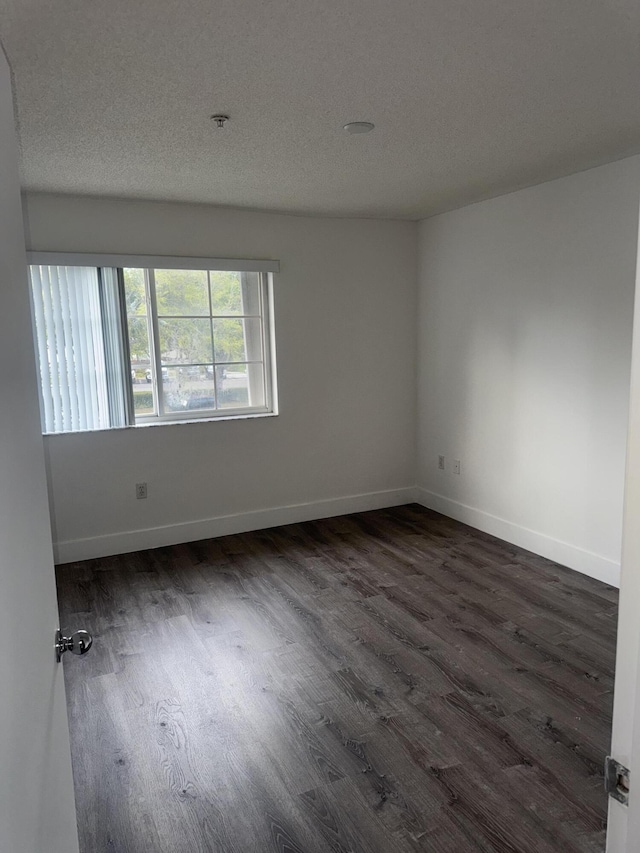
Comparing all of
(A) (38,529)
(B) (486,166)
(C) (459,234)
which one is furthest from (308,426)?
(A) (38,529)

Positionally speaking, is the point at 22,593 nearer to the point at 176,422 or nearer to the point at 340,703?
the point at 340,703

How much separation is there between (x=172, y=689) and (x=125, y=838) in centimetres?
78

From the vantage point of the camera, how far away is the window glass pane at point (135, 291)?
4047 mm

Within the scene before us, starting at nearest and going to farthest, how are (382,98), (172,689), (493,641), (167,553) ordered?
(382,98)
(172,689)
(493,641)
(167,553)

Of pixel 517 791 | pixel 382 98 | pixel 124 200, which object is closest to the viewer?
pixel 517 791

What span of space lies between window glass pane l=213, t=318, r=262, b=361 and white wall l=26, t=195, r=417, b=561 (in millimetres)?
205

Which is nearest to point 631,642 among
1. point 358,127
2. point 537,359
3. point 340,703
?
point 340,703

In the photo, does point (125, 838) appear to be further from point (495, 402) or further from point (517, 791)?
point (495, 402)

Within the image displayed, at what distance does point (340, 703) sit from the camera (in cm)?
245

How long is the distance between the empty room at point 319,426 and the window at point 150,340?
2 centimetres

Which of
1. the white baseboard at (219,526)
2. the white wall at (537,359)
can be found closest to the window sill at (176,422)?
the white baseboard at (219,526)

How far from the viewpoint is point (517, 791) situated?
1.96 m

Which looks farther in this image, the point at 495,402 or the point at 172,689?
the point at 495,402

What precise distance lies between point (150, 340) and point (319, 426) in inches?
56.7
